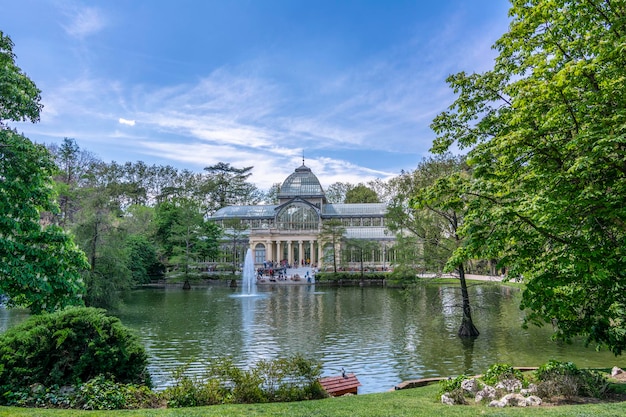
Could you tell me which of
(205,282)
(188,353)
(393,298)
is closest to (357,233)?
(205,282)

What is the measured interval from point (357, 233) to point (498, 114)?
44.1m

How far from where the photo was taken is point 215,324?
57.4ft

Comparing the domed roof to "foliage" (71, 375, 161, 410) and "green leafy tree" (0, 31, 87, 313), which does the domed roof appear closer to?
"green leafy tree" (0, 31, 87, 313)

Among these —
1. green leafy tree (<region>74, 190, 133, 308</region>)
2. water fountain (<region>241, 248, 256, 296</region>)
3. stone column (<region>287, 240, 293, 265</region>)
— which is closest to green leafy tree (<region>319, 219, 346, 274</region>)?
water fountain (<region>241, 248, 256, 296</region>)

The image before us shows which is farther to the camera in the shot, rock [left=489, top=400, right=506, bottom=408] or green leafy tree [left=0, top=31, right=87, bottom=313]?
green leafy tree [left=0, top=31, right=87, bottom=313]

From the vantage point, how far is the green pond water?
37.0 feet

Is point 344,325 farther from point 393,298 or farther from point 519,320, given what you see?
point 393,298

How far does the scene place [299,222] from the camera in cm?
5378

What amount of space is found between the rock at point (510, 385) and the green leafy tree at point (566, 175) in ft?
4.05

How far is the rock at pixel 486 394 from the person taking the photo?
669 cm

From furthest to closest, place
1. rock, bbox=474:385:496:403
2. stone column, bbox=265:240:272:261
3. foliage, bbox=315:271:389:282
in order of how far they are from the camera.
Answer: stone column, bbox=265:240:272:261
foliage, bbox=315:271:389:282
rock, bbox=474:385:496:403

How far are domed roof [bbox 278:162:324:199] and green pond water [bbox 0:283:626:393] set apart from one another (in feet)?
111

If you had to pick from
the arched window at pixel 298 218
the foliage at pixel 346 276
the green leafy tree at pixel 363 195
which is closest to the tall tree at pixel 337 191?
the green leafy tree at pixel 363 195

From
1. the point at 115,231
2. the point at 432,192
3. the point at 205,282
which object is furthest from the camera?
the point at 205,282
